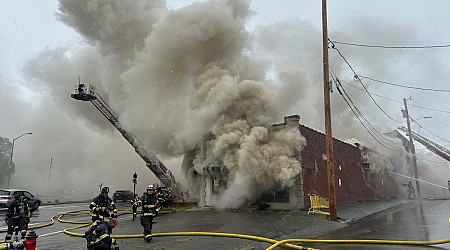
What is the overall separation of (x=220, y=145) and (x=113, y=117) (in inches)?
333

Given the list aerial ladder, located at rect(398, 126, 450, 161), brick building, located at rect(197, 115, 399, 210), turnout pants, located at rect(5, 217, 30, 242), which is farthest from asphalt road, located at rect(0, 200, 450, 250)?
aerial ladder, located at rect(398, 126, 450, 161)

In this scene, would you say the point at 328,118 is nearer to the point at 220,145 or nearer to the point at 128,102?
the point at 220,145

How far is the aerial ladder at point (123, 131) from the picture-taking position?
19.5 metres

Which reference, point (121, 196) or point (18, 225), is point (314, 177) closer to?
point (18, 225)

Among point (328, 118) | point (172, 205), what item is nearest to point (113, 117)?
point (172, 205)

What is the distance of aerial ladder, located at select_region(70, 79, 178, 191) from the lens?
19.5 m

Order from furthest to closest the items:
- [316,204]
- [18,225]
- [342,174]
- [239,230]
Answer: [342,174], [316,204], [239,230], [18,225]

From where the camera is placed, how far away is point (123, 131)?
21297mm

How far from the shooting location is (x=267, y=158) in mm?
15953

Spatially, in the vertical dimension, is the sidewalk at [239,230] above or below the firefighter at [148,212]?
below

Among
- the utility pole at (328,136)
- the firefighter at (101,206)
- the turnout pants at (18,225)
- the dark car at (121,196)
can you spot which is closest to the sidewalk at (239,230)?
the utility pole at (328,136)

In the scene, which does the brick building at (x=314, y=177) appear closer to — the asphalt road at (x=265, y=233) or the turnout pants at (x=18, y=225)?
the asphalt road at (x=265, y=233)

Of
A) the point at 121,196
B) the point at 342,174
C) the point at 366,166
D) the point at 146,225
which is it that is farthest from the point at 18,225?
the point at 366,166

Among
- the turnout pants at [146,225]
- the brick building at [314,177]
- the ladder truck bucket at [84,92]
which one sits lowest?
the turnout pants at [146,225]
